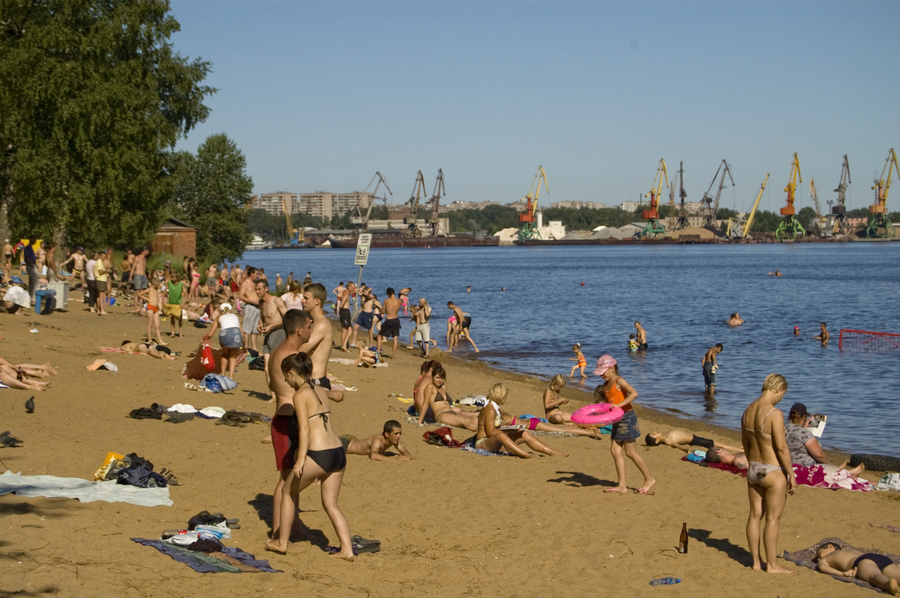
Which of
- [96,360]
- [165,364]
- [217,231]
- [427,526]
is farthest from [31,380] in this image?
[217,231]

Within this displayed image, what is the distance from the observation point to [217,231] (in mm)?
43812

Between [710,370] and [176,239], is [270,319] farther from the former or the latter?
[176,239]

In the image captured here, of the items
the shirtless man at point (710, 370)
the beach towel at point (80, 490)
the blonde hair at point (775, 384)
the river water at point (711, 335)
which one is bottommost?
the river water at point (711, 335)

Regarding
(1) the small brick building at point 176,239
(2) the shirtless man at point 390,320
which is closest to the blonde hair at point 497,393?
(2) the shirtless man at point 390,320

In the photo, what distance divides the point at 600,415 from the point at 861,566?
2.79 meters

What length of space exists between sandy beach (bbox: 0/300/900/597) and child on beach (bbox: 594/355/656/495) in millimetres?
248

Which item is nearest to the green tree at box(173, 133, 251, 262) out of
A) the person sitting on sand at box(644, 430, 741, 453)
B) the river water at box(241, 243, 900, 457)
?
the river water at box(241, 243, 900, 457)

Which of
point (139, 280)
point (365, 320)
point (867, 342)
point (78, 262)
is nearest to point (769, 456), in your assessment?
point (365, 320)

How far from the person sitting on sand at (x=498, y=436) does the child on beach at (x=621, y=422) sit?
5.38ft

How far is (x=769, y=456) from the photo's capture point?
20.1 feet

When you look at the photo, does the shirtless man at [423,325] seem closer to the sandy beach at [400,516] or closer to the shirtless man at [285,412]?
the sandy beach at [400,516]

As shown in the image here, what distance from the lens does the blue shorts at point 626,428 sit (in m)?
8.28

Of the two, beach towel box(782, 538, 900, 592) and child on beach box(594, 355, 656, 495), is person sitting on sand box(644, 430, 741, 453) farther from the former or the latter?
beach towel box(782, 538, 900, 592)

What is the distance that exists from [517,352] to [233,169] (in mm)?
23681
